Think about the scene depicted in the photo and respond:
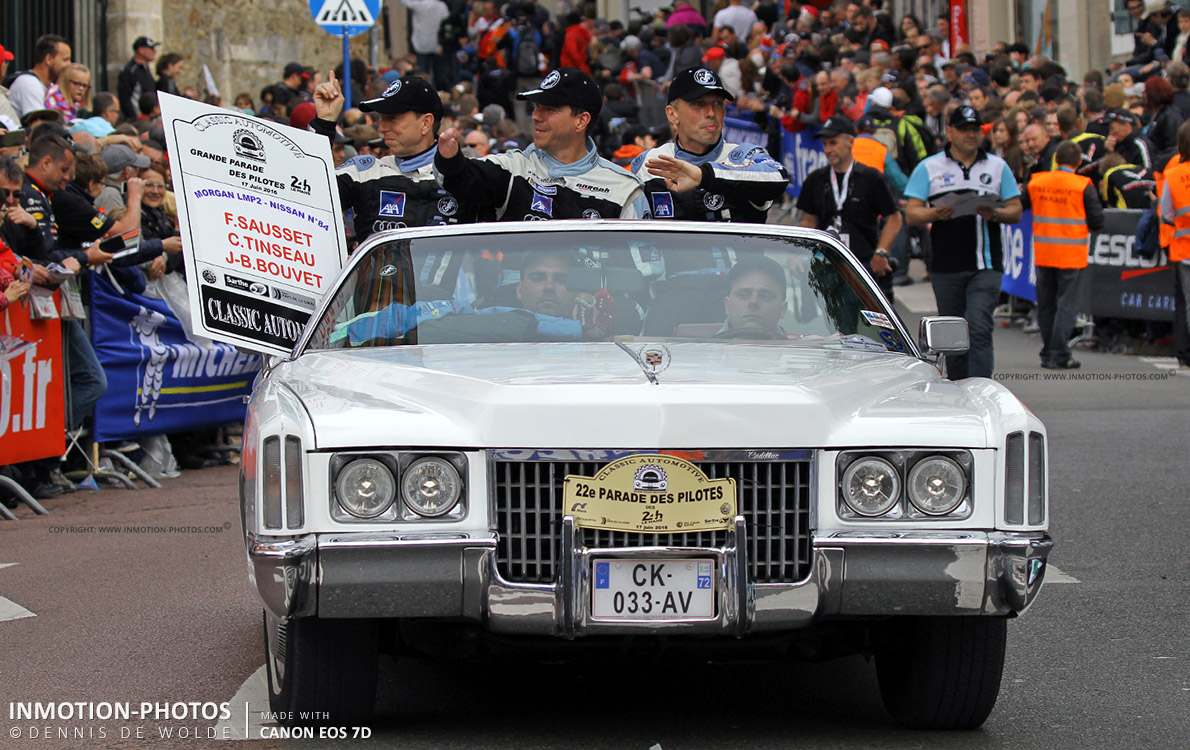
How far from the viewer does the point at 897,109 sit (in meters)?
20.7

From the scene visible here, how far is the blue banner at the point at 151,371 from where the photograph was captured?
10.7 meters

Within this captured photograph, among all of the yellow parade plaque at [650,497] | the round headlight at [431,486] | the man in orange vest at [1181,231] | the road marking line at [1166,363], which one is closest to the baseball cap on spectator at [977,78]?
the road marking line at [1166,363]

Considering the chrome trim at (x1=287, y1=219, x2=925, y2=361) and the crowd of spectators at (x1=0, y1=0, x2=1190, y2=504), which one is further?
the crowd of spectators at (x1=0, y1=0, x2=1190, y2=504)

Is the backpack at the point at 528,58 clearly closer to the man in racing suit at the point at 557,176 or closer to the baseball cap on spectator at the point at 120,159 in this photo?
the baseball cap on spectator at the point at 120,159

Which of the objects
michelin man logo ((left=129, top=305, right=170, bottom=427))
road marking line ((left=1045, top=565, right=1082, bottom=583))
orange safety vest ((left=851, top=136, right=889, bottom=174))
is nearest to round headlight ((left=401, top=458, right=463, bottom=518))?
road marking line ((left=1045, top=565, right=1082, bottom=583))

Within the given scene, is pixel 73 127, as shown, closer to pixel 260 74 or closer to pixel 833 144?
pixel 833 144

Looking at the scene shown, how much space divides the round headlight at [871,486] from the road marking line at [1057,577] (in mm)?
2916

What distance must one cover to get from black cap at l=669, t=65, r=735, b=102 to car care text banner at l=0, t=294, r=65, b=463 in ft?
12.9

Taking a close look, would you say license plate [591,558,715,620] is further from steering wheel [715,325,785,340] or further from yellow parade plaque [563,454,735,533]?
steering wheel [715,325,785,340]

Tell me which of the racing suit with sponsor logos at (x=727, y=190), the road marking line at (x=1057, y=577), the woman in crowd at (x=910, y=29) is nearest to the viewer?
the road marking line at (x=1057, y=577)

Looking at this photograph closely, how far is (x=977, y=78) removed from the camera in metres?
23.9

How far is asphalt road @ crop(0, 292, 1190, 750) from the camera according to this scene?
15.8 ft

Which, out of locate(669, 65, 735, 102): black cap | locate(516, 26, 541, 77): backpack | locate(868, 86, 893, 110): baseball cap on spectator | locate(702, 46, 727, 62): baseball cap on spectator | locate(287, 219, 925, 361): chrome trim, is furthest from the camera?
locate(516, 26, 541, 77): backpack

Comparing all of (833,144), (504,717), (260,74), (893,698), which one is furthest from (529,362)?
(260,74)
